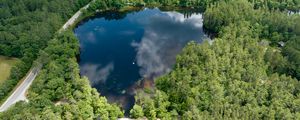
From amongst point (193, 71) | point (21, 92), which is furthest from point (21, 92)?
point (193, 71)

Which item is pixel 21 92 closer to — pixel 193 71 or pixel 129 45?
pixel 129 45

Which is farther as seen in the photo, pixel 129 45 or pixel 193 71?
pixel 129 45

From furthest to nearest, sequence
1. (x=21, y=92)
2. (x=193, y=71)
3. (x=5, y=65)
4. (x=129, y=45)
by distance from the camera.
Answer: (x=129, y=45)
(x=5, y=65)
(x=193, y=71)
(x=21, y=92)

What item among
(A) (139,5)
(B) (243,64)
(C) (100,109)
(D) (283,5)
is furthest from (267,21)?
(C) (100,109)

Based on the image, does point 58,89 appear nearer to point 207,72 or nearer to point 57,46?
point 57,46

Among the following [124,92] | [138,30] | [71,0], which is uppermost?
[71,0]

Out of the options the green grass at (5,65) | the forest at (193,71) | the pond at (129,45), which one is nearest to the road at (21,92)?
the forest at (193,71)
